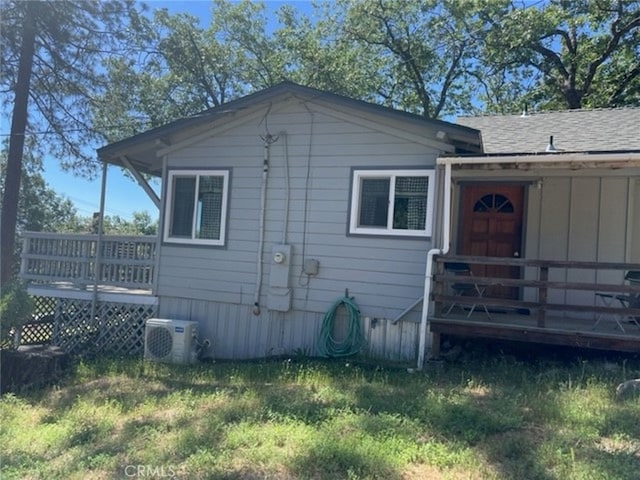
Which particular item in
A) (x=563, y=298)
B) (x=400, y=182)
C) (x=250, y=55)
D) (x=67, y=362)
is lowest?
(x=67, y=362)

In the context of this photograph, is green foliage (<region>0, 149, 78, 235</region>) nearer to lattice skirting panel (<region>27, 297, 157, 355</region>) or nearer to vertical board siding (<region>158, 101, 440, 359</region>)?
lattice skirting panel (<region>27, 297, 157, 355</region>)

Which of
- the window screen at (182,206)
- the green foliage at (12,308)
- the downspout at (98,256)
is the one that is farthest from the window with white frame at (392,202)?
the green foliage at (12,308)

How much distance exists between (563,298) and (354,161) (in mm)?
3847

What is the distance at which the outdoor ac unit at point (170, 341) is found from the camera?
7.48 metres

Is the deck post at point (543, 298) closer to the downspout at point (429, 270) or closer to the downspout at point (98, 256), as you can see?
the downspout at point (429, 270)

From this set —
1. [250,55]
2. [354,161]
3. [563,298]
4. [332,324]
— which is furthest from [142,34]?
[563,298]

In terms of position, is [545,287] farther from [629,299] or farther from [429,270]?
[429,270]

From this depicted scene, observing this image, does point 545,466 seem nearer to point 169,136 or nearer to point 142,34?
point 169,136

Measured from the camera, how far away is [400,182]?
6.93 meters

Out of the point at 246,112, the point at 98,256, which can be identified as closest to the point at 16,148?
the point at 98,256

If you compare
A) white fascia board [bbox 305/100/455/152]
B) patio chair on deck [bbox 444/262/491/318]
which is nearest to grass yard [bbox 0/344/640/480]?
patio chair on deck [bbox 444/262/491/318]

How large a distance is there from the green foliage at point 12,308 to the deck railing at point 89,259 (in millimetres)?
1344

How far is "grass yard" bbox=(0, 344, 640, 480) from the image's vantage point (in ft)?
11.2

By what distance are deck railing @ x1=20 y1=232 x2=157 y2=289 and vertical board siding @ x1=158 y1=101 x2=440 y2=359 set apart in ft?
1.58
